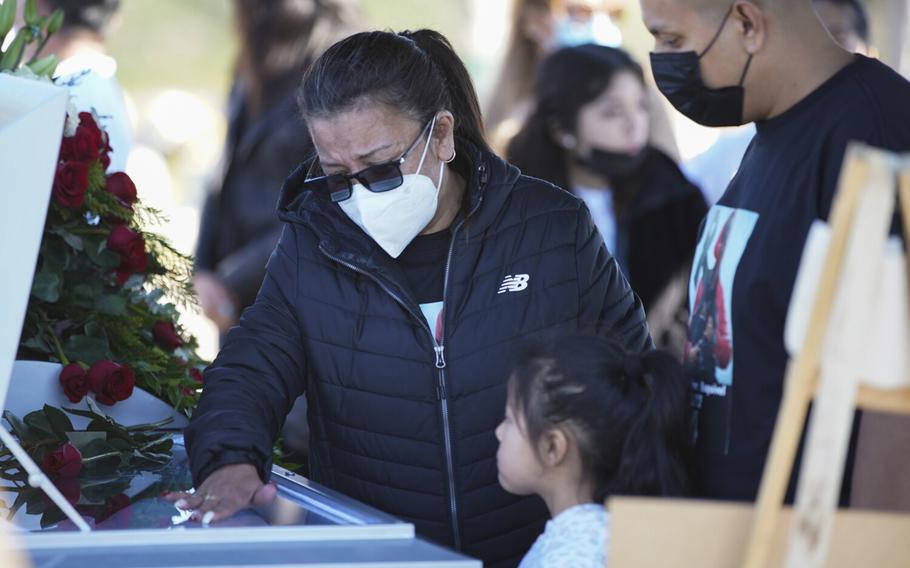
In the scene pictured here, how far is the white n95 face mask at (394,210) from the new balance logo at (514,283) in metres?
0.19

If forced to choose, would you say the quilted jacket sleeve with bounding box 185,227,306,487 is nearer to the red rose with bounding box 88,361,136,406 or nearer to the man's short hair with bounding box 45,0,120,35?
the red rose with bounding box 88,361,136,406

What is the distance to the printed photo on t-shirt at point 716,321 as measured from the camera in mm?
1883

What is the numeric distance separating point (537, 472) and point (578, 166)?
8.19ft

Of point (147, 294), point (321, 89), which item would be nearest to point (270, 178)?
point (147, 294)

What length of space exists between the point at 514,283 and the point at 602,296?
0.19 metres

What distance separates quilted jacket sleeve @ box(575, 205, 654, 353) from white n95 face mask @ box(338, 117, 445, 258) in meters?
0.31

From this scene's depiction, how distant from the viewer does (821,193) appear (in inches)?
69.7

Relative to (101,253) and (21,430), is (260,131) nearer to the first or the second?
(101,253)

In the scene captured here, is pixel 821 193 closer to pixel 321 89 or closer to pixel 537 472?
pixel 537 472

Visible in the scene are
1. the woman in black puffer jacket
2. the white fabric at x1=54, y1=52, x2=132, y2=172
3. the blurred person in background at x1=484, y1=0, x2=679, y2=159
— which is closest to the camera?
the woman in black puffer jacket

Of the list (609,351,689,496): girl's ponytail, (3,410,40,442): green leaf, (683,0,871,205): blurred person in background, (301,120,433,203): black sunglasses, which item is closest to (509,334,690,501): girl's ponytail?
(609,351,689,496): girl's ponytail

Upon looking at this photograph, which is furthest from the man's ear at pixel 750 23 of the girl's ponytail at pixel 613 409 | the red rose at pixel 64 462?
the red rose at pixel 64 462

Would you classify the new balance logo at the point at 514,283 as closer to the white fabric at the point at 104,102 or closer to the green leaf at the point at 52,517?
the green leaf at the point at 52,517

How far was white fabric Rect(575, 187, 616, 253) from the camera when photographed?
169 inches
